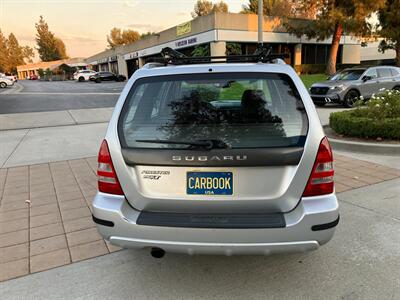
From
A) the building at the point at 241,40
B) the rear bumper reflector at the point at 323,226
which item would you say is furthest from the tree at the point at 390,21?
the rear bumper reflector at the point at 323,226

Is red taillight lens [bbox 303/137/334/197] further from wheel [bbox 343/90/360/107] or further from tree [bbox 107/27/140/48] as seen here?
tree [bbox 107/27/140/48]

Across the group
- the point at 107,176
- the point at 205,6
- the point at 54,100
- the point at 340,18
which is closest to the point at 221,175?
the point at 107,176

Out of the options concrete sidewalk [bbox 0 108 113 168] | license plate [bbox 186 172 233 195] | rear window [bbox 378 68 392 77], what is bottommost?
concrete sidewalk [bbox 0 108 113 168]

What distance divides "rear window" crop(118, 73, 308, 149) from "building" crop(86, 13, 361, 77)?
2436 centimetres

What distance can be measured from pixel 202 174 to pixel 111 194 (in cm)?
72

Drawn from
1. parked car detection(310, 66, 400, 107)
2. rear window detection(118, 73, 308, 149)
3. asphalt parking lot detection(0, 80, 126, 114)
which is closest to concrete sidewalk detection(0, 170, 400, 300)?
rear window detection(118, 73, 308, 149)

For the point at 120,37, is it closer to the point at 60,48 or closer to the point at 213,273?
the point at 60,48

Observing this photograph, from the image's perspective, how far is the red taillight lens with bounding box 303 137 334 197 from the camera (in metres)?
2.34

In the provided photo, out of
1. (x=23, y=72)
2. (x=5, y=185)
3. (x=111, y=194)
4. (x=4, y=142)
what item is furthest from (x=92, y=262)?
(x=23, y=72)

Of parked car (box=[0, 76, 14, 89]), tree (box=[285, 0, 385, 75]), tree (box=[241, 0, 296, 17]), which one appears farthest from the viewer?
tree (box=[241, 0, 296, 17])

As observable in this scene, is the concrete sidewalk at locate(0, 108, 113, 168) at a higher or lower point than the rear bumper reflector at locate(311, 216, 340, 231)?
lower

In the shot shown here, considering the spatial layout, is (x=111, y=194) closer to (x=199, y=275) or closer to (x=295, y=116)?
(x=199, y=275)

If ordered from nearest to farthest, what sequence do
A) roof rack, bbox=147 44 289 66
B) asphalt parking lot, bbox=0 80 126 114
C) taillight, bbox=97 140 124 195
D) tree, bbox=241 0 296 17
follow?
taillight, bbox=97 140 124 195
roof rack, bbox=147 44 289 66
asphalt parking lot, bbox=0 80 126 114
tree, bbox=241 0 296 17

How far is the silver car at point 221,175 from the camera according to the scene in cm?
226
